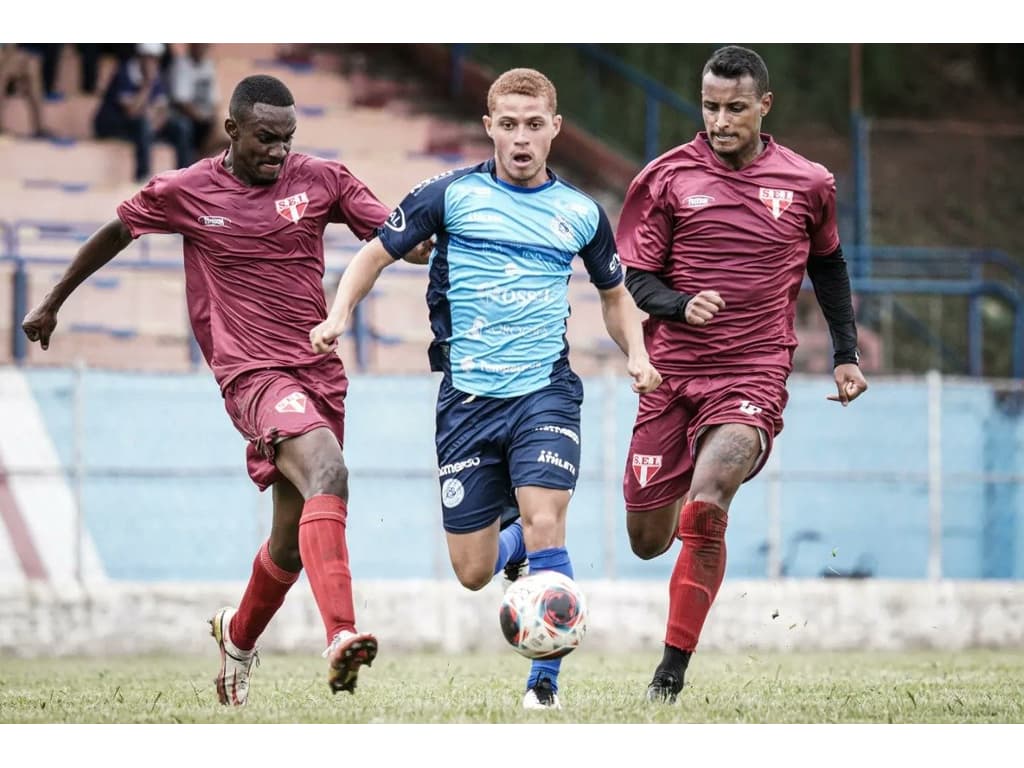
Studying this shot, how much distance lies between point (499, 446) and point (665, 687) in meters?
1.21

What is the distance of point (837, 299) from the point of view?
28.0 feet

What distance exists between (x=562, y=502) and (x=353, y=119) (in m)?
15.9

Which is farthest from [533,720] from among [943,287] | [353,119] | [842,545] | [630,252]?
[353,119]

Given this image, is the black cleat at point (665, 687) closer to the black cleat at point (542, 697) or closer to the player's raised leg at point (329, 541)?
the black cleat at point (542, 697)

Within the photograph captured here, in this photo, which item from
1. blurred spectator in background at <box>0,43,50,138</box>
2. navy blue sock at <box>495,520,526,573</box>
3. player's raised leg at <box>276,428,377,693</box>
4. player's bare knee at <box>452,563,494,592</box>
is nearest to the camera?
player's raised leg at <box>276,428,377,693</box>

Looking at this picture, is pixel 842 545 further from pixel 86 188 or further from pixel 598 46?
pixel 598 46

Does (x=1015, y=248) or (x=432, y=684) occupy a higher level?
(x=1015, y=248)

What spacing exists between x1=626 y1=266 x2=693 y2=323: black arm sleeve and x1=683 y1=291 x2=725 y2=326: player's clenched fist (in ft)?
0.27

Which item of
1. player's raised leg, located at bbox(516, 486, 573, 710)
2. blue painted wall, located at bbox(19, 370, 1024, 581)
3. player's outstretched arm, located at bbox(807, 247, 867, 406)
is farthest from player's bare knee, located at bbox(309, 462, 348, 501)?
blue painted wall, located at bbox(19, 370, 1024, 581)

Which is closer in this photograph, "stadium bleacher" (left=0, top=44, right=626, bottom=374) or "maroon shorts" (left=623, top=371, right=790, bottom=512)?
"maroon shorts" (left=623, top=371, right=790, bottom=512)

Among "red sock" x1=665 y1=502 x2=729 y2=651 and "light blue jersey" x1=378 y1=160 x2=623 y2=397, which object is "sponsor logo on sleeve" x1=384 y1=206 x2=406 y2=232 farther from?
"red sock" x1=665 y1=502 x2=729 y2=651

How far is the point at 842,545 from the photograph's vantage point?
1616 cm

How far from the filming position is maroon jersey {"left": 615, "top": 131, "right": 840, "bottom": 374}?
26.5ft

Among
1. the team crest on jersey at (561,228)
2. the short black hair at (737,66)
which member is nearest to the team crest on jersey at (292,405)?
the team crest on jersey at (561,228)
